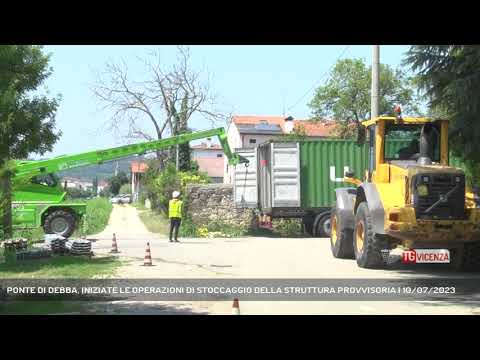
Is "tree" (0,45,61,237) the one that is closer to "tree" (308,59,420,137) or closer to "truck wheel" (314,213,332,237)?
"truck wheel" (314,213,332,237)

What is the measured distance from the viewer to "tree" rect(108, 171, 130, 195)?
308 feet

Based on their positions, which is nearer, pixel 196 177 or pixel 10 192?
pixel 10 192

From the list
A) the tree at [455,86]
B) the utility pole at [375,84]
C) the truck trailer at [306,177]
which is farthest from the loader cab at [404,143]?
the truck trailer at [306,177]

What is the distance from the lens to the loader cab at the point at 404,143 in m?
11.7

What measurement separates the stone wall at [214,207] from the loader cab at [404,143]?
1182 cm

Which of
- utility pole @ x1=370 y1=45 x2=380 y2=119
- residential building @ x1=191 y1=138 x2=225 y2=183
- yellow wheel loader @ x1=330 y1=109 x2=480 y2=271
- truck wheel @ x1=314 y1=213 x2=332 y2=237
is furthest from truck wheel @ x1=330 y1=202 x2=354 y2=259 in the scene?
residential building @ x1=191 y1=138 x2=225 y2=183

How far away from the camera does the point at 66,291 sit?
390 inches

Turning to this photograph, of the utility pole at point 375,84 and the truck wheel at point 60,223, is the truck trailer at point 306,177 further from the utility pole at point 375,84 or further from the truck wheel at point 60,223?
the truck wheel at point 60,223

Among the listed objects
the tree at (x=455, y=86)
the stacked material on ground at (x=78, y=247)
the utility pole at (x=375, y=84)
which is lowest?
the stacked material on ground at (x=78, y=247)
